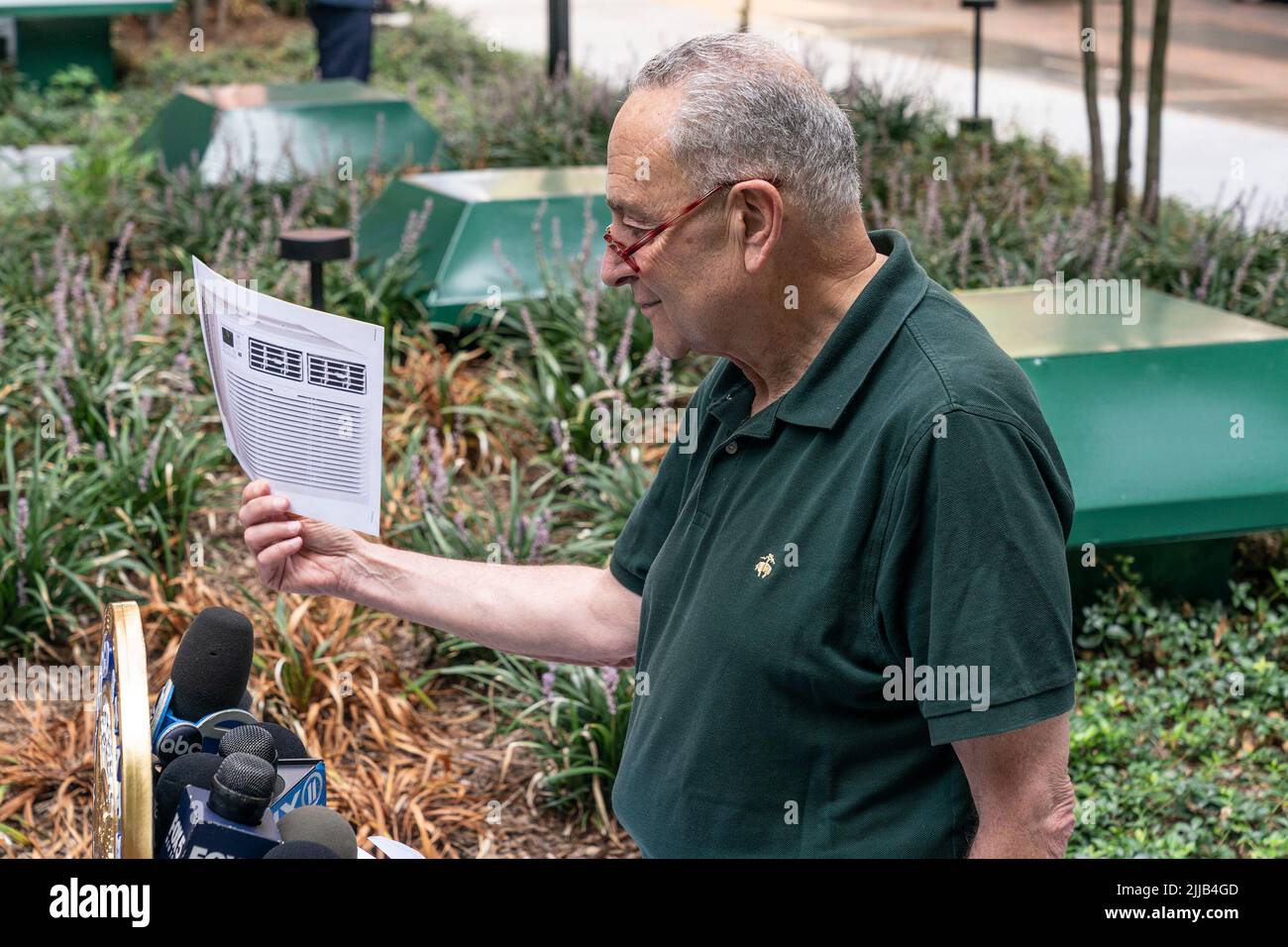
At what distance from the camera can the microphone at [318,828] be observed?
1.72 meters

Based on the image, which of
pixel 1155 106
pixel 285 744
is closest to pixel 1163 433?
pixel 285 744

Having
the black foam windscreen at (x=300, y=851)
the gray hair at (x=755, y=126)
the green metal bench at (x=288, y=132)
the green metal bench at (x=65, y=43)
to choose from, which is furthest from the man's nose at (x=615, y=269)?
the green metal bench at (x=65, y=43)

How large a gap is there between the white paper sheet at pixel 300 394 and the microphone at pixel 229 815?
22.4 inches

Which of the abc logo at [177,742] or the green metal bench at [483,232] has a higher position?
the green metal bench at [483,232]

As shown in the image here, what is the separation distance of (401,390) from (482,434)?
502 millimetres

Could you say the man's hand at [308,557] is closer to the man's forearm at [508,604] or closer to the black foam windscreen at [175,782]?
the man's forearm at [508,604]

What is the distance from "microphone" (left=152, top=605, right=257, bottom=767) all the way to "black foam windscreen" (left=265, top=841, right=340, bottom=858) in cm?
34

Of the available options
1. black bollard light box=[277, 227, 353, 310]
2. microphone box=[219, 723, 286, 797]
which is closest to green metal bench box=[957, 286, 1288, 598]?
black bollard light box=[277, 227, 353, 310]

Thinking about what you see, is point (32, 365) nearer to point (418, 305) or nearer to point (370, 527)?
point (418, 305)

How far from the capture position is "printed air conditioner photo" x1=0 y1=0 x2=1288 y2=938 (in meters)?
1.77

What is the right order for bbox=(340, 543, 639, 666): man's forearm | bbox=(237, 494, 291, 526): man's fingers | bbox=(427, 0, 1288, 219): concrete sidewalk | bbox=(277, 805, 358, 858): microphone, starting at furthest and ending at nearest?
bbox=(427, 0, 1288, 219): concrete sidewalk, bbox=(340, 543, 639, 666): man's forearm, bbox=(237, 494, 291, 526): man's fingers, bbox=(277, 805, 358, 858): microphone

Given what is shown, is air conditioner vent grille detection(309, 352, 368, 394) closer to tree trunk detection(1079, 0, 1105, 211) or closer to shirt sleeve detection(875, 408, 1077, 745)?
shirt sleeve detection(875, 408, 1077, 745)

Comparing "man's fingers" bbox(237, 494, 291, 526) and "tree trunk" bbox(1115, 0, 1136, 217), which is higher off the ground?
"tree trunk" bbox(1115, 0, 1136, 217)

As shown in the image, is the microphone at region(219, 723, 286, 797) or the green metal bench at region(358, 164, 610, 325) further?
the green metal bench at region(358, 164, 610, 325)
